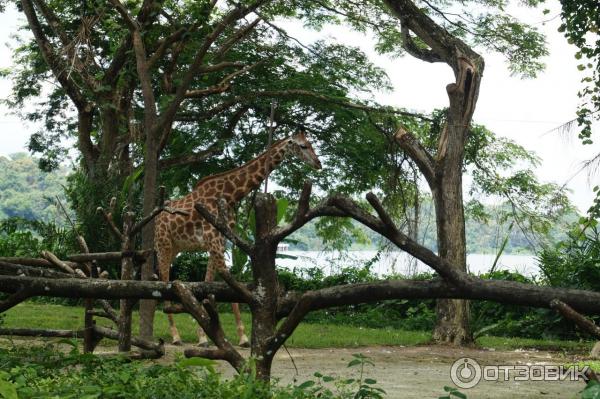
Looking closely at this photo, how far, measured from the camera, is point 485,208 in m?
20.0

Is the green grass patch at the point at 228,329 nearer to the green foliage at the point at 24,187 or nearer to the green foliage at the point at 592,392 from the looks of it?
the green foliage at the point at 592,392

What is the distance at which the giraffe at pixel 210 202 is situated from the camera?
1033 centimetres

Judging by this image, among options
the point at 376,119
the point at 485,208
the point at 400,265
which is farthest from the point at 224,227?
the point at 485,208

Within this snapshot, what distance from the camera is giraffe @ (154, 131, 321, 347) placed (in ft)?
33.9

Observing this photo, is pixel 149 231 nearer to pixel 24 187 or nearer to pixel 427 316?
pixel 427 316

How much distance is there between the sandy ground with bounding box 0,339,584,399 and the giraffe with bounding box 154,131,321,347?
1329 mm

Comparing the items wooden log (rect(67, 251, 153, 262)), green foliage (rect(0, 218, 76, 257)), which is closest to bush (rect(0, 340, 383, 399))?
wooden log (rect(67, 251, 153, 262))

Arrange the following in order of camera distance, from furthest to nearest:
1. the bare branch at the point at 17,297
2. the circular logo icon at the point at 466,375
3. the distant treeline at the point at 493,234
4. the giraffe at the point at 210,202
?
the distant treeline at the point at 493,234 < the giraffe at the point at 210,202 < the circular logo icon at the point at 466,375 < the bare branch at the point at 17,297

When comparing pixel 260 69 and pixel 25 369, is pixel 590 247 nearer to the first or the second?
pixel 260 69

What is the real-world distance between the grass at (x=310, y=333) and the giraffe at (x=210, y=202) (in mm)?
1131

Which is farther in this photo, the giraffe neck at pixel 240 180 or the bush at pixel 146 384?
the giraffe neck at pixel 240 180

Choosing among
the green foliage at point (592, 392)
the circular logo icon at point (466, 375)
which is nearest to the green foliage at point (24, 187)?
the circular logo icon at point (466, 375)

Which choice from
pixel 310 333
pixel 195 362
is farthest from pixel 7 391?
pixel 310 333

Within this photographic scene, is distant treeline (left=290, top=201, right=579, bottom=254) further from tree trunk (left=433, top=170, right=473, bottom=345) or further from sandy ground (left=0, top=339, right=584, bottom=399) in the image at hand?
sandy ground (left=0, top=339, right=584, bottom=399)
